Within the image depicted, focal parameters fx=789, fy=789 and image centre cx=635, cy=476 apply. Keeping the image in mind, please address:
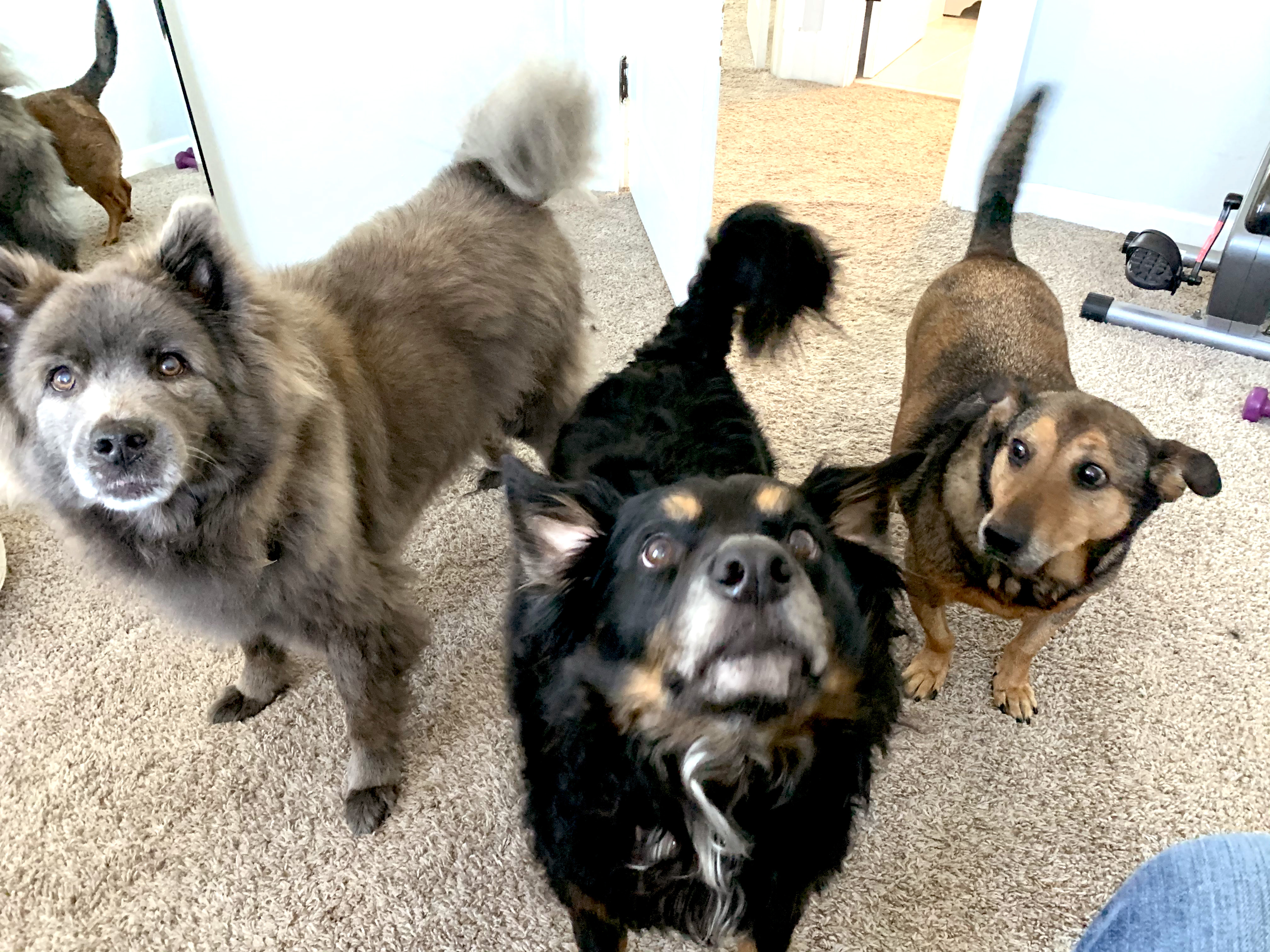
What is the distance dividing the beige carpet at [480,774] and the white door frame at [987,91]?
54.8 inches

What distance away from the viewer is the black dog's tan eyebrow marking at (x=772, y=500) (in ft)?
2.85

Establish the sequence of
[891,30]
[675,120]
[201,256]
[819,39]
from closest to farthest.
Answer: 1. [201,256]
2. [675,120]
3. [819,39]
4. [891,30]

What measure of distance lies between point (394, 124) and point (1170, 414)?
2470 millimetres

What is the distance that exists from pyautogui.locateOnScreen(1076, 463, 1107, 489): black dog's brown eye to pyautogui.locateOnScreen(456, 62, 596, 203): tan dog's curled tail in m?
1.12

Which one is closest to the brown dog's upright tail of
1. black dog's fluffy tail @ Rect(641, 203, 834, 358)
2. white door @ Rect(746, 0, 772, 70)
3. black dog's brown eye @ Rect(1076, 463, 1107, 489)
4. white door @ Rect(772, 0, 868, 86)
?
black dog's fluffy tail @ Rect(641, 203, 834, 358)

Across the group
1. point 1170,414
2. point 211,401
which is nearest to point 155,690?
point 211,401

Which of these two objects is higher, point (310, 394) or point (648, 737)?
point (310, 394)

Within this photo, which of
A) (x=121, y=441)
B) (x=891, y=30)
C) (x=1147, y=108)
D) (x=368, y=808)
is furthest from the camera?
Answer: (x=891, y=30)

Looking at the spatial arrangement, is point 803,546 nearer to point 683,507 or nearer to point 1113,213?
point 683,507

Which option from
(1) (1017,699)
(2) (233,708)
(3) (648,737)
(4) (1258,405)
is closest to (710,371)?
(3) (648,737)

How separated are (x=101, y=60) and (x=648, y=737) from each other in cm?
249

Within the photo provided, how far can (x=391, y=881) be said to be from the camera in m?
1.33

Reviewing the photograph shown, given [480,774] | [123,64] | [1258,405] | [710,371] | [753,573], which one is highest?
[123,64]

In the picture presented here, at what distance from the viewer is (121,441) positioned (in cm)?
98
